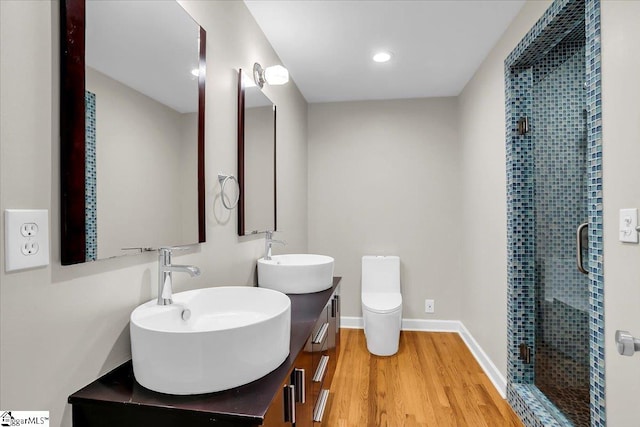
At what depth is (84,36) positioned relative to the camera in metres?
0.92

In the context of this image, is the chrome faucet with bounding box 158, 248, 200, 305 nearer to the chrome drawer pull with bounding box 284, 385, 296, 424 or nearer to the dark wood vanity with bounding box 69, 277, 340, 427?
the dark wood vanity with bounding box 69, 277, 340, 427

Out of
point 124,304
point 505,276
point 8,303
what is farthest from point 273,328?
point 505,276

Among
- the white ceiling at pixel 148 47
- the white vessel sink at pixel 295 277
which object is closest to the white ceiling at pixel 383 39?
the white ceiling at pixel 148 47

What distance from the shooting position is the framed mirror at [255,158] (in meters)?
1.89

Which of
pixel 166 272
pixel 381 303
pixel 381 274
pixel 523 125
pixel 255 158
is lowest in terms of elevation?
pixel 381 303

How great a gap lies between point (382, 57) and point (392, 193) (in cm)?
140

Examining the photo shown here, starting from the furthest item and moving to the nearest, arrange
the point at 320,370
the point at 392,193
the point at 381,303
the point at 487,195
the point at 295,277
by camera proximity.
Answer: the point at 392,193
the point at 381,303
the point at 487,195
the point at 295,277
the point at 320,370

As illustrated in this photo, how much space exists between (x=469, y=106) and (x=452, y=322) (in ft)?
6.98

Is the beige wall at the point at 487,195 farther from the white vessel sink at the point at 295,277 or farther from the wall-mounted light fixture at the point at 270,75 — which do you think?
the wall-mounted light fixture at the point at 270,75

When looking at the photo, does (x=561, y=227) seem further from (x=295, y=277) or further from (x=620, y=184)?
(x=295, y=277)

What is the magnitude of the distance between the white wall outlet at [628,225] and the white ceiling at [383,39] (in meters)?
1.45

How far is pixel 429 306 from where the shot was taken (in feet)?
11.8

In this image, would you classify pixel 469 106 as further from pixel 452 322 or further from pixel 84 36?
pixel 84 36

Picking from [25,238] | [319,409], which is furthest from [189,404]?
[319,409]
